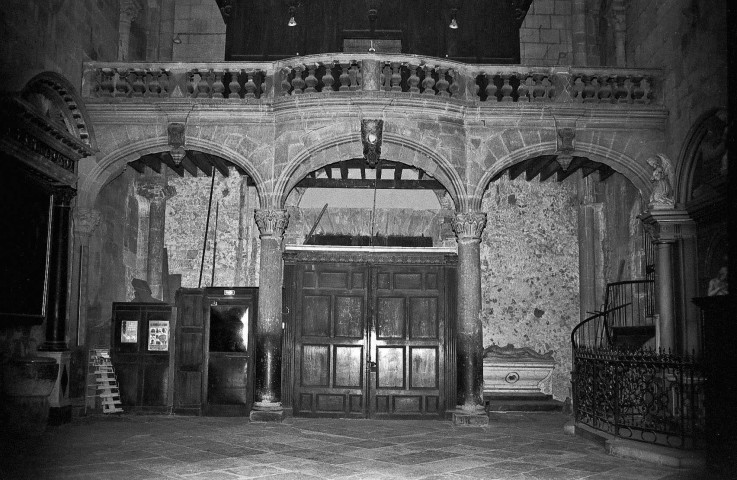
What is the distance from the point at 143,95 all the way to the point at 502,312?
25.1 feet

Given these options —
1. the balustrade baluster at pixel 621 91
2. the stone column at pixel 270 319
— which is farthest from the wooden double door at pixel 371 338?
the balustrade baluster at pixel 621 91

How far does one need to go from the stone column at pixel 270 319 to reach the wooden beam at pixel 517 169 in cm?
433

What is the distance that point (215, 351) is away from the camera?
439 inches

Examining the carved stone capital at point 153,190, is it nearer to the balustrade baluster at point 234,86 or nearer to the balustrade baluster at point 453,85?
the balustrade baluster at point 234,86

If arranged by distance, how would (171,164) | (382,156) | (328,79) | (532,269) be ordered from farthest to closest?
(532,269)
(171,164)
(382,156)
(328,79)

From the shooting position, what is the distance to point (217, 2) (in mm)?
13297

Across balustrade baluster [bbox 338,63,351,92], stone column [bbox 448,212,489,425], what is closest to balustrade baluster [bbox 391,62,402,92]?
balustrade baluster [bbox 338,63,351,92]

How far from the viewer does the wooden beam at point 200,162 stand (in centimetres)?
1188

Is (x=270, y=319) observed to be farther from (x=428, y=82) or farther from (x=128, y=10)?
(x=128, y=10)

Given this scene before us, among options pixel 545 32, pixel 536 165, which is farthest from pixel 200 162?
pixel 545 32

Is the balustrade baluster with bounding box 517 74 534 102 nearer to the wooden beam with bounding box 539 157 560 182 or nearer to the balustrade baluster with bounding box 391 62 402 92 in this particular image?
the wooden beam with bounding box 539 157 560 182

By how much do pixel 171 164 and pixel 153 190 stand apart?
101cm

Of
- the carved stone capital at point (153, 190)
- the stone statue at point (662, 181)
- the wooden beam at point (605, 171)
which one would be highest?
the wooden beam at point (605, 171)

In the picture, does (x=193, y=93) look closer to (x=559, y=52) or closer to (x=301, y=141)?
(x=301, y=141)
